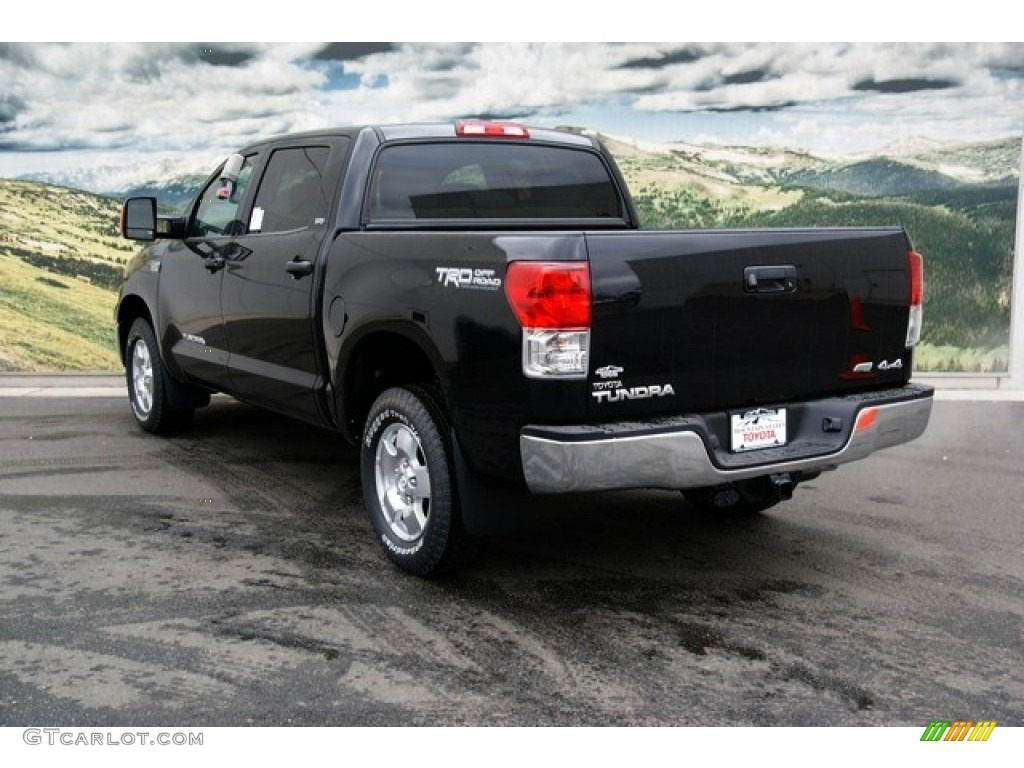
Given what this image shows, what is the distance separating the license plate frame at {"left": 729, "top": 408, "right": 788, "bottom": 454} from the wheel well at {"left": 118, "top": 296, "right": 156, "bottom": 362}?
4.47 meters

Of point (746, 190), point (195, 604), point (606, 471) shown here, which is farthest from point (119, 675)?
point (746, 190)

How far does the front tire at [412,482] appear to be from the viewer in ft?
14.4

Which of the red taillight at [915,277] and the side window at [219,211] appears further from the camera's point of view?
the side window at [219,211]

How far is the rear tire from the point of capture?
7.35 meters

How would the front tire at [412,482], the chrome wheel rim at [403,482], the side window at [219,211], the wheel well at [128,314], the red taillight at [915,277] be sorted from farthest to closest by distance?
the wheel well at [128,314] < the side window at [219,211] < the red taillight at [915,277] < the chrome wheel rim at [403,482] < the front tire at [412,482]

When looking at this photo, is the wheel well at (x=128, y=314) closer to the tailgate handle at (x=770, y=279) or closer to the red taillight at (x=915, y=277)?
the tailgate handle at (x=770, y=279)

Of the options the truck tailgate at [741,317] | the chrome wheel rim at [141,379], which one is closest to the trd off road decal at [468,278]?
the truck tailgate at [741,317]

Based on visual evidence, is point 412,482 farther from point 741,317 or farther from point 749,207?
point 749,207

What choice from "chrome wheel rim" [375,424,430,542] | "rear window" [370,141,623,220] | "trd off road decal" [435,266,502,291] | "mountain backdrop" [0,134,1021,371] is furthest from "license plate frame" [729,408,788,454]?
"mountain backdrop" [0,134,1021,371]

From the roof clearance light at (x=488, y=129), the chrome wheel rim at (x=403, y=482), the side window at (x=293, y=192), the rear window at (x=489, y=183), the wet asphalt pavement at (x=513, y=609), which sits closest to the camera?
the wet asphalt pavement at (x=513, y=609)

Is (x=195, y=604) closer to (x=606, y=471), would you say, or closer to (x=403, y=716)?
(x=403, y=716)

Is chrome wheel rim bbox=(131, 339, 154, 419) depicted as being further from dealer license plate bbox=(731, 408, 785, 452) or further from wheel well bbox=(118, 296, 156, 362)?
dealer license plate bbox=(731, 408, 785, 452)

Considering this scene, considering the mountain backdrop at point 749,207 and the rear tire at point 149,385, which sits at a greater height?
the mountain backdrop at point 749,207

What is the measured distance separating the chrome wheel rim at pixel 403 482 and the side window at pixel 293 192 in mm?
1256
